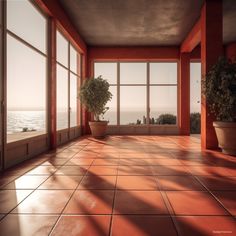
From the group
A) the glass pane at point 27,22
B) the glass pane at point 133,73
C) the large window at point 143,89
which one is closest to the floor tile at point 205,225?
the glass pane at point 27,22

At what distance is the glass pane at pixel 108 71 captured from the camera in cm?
1094

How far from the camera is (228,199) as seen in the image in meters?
2.71

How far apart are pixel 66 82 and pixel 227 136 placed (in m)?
5.08

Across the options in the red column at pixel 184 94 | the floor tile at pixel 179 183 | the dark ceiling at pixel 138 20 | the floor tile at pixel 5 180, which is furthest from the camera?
the red column at pixel 184 94

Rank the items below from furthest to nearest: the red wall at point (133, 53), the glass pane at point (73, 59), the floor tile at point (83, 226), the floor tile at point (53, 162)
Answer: the red wall at point (133, 53) → the glass pane at point (73, 59) → the floor tile at point (53, 162) → the floor tile at point (83, 226)

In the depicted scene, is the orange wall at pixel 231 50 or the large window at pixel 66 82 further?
the orange wall at pixel 231 50

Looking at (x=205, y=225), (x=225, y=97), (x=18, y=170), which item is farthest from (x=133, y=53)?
(x=205, y=225)

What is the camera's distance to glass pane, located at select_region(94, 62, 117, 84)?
10.9 m

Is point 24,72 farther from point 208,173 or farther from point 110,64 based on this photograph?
point 110,64

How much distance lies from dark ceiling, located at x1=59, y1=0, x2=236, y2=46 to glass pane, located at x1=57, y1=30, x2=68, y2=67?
66 cm

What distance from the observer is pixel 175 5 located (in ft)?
21.5

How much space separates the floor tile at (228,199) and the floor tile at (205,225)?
9.2 inches

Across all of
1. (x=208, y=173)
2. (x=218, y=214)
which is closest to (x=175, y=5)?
(x=208, y=173)

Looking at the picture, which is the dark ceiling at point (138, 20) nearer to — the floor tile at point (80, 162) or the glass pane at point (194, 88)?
the glass pane at point (194, 88)
